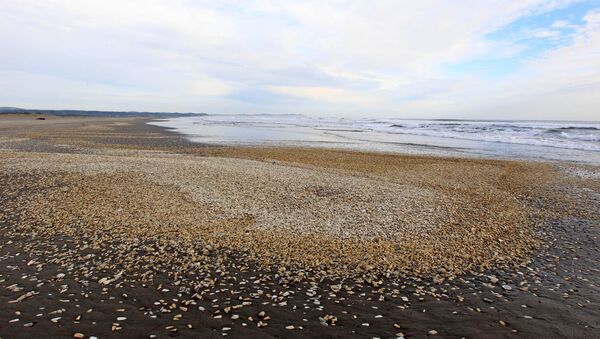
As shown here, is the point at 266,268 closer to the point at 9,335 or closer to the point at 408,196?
the point at 9,335

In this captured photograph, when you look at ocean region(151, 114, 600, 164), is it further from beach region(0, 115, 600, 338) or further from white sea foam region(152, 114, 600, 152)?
beach region(0, 115, 600, 338)

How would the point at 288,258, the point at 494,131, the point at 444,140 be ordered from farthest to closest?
the point at 494,131 < the point at 444,140 < the point at 288,258

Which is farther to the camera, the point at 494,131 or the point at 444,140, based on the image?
the point at 494,131

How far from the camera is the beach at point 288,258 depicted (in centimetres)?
600

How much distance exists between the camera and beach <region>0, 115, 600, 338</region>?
600cm

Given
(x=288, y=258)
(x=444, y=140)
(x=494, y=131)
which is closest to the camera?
(x=288, y=258)

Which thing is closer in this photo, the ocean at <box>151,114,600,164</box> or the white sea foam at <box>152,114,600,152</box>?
the ocean at <box>151,114,600,164</box>

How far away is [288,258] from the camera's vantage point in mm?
8406

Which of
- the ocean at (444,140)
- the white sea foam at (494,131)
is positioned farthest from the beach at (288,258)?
the white sea foam at (494,131)

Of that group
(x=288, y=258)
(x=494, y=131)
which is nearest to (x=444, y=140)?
(x=494, y=131)

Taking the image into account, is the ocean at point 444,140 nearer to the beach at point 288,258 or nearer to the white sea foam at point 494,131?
the white sea foam at point 494,131

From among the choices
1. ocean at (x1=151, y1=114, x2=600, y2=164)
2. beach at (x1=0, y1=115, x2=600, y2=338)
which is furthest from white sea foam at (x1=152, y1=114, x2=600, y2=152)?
beach at (x1=0, y1=115, x2=600, y2=338)

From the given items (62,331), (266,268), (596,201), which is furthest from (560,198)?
(62,331)

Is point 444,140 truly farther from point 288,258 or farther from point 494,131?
point 288,258
